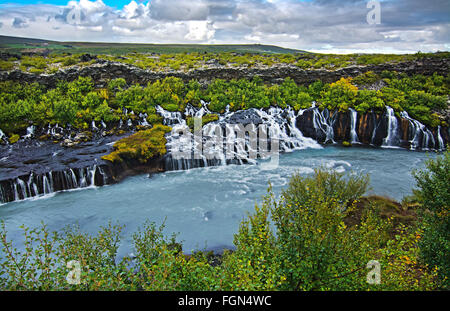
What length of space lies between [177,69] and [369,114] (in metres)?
34.0

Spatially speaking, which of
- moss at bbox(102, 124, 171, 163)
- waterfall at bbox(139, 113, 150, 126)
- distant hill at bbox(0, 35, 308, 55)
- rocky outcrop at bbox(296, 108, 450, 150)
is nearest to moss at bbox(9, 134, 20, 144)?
moss at bbox(102, 124, 171, 163)

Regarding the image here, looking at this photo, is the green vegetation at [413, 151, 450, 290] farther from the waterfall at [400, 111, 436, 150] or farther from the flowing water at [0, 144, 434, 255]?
the waterfall at [400, 111, 436, 150]

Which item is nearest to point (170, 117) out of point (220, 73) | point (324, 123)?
point (220, 73)

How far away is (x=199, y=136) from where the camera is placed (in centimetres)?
3303

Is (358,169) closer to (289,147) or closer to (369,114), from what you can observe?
(289,147)

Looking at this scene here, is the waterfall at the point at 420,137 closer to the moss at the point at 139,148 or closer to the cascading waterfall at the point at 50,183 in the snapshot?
the moss at the point at 139,148

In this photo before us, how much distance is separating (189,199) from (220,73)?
32925mm

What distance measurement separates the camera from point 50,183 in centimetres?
2262

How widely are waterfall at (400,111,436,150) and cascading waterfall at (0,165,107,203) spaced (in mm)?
37369

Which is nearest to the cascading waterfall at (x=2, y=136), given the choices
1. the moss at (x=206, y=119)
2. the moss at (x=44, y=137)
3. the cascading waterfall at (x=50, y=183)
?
the moss at (x=44, y=137)

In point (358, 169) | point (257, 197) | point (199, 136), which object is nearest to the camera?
point (257, 197)

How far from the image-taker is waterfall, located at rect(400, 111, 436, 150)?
33.4 metres
